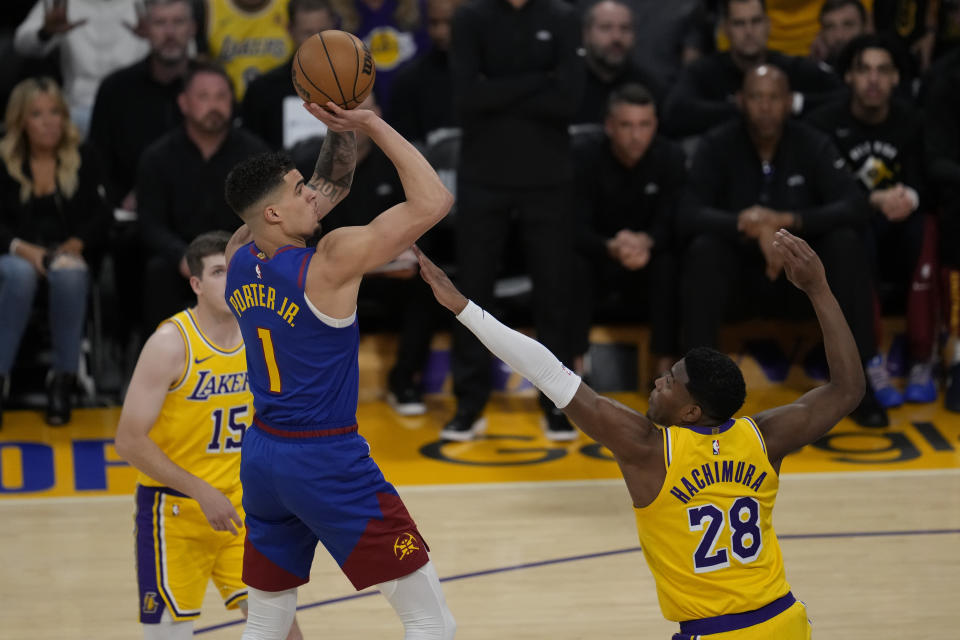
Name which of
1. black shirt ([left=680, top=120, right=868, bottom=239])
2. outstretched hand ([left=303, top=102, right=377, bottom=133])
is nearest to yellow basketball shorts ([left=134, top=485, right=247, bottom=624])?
outstretched hand ([left=303, top=102, right=377, bottom=133])

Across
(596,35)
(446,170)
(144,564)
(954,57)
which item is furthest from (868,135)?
(144,564)

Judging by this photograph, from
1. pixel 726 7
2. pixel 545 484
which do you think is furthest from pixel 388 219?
pixel 726 7

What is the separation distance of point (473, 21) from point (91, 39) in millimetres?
3067

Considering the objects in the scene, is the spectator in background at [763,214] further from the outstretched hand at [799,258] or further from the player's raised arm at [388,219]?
the player's raised arm at [388,219]

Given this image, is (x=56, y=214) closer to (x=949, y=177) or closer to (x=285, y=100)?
(x=285, y=100)

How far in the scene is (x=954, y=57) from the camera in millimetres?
8820

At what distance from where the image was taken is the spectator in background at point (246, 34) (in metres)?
9.43

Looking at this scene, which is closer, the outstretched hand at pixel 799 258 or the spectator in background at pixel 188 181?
the outstretched hand at pixel 799 258

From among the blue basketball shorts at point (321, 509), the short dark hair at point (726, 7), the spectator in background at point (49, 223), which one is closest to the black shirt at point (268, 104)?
the spectator in background at point (49, 223)

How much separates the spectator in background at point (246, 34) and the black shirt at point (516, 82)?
222 cm

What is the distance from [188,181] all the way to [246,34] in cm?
173

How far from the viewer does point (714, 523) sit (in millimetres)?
3924

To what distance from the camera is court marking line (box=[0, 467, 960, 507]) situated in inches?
278

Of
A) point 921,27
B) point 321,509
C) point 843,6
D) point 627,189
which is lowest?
point 321,509
